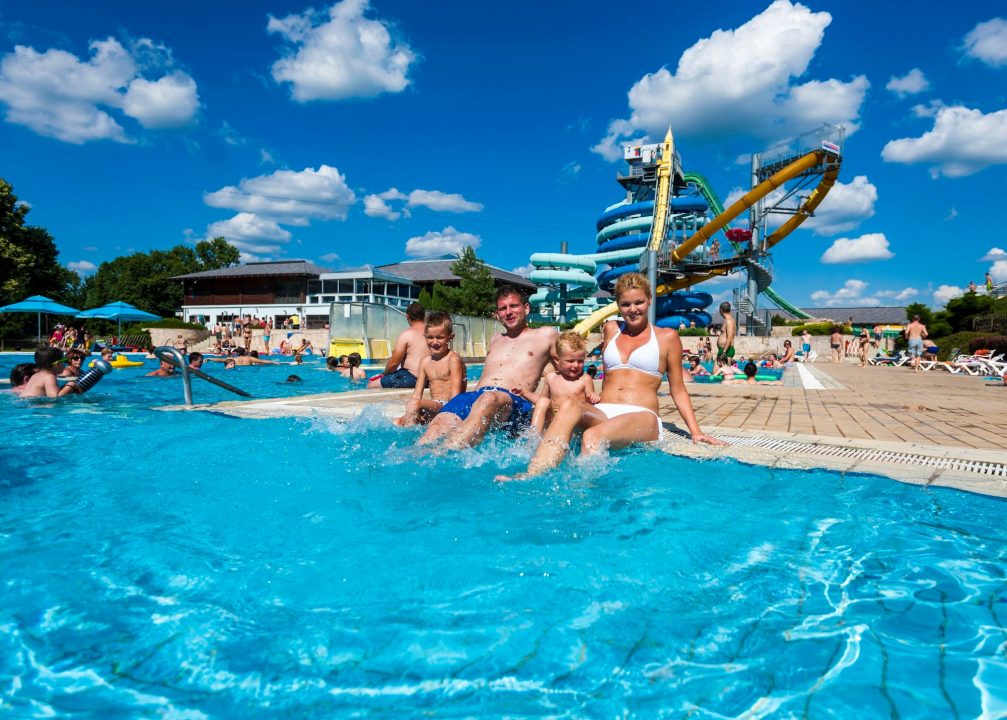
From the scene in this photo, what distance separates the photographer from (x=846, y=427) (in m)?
5.11

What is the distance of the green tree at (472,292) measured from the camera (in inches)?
1369

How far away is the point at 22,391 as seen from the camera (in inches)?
307

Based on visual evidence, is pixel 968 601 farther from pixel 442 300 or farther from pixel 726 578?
pixel 442 300

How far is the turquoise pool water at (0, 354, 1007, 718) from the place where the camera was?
1.57 m

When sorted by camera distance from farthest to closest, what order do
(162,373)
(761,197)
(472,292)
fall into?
(472,292) → (761,197) → (162,373)

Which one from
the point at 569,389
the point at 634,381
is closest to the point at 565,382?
the point at 569,389

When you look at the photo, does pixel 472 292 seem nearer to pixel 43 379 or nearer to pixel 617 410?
pixel 43 379

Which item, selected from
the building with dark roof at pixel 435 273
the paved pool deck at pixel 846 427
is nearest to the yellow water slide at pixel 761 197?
the building with dark roof at pixel 435 273

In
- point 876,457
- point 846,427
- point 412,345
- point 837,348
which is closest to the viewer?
point 876,457

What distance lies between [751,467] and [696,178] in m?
41.1

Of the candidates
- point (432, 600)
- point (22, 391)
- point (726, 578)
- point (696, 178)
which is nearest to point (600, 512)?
point (726, 578)

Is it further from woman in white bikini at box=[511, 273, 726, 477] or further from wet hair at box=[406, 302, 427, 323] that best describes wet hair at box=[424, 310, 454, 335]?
wet hair at box=[406, 302, 427, 323]

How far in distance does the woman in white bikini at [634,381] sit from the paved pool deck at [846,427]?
0.29 metres

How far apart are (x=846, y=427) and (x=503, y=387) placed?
328 cm
